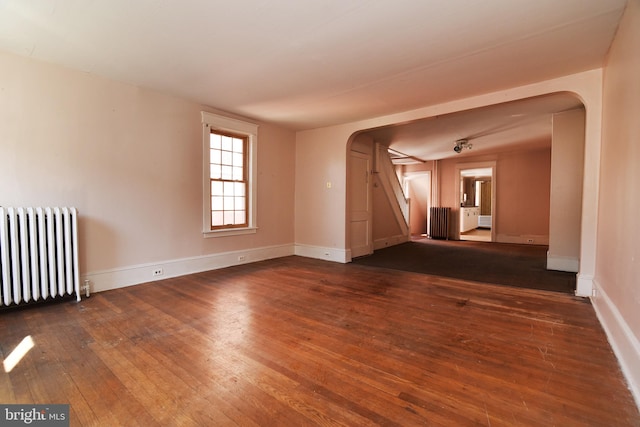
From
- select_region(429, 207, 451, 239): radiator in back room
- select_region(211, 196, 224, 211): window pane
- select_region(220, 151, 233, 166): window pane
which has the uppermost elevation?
select_region(220, 151, 233, 166): window pane

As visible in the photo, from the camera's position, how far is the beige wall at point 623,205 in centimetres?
178

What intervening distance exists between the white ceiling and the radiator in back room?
5.94 metres

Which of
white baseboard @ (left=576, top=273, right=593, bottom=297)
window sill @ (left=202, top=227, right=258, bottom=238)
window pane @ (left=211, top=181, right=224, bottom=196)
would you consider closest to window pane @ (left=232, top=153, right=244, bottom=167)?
window pane @ (left=211, top=181, right=224, bottom=196)

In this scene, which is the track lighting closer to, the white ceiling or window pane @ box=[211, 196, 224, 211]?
the white ceiling

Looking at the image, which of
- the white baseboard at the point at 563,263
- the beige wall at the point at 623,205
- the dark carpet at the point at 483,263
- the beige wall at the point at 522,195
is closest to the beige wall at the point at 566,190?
the white baseboard at the point at 563,263

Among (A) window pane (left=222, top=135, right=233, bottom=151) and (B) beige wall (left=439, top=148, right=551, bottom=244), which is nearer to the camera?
(A) window pane (left=222, top=135, right=233, bottom=151)

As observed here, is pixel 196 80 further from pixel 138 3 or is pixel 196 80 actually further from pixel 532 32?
pixel 532 32

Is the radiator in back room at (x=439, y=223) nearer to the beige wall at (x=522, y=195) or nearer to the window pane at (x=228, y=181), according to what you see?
the beige wall at (x=522, y=195)

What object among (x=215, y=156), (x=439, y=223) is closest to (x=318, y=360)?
(x=215, y=156)

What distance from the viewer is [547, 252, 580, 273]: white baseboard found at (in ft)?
14.9

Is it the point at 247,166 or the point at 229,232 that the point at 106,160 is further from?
the point at 247,166

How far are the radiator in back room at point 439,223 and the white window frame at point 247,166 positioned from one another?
21.1 feet

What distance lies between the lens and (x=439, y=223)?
30.2ft

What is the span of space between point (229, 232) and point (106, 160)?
6.62 ft
